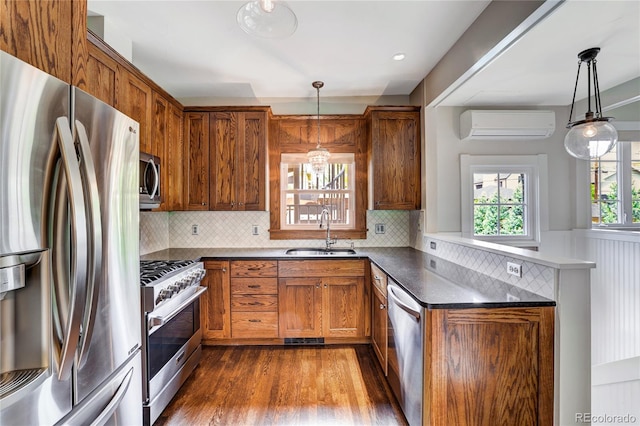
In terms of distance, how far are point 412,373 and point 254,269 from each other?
174cm

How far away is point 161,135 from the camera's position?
→ 2.72 meters

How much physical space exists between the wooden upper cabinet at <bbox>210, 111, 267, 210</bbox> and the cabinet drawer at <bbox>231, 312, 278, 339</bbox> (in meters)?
1.10

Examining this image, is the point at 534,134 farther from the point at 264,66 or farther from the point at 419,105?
the point at 264,66

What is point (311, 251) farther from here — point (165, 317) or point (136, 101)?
point (136, 101)

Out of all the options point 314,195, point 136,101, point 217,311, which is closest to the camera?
point 136,101

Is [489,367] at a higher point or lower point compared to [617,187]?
lower

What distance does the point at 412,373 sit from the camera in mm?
1634

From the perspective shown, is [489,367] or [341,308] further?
[341,308]

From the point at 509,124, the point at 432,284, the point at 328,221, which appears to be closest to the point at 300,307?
the point at 328,221

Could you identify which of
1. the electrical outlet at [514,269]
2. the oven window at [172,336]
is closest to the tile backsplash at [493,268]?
the electrical outlet at [514,269]

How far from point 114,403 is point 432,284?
1.67 meters

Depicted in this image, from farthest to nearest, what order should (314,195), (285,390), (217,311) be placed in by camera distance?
(314,195), (217,311), (285,390)

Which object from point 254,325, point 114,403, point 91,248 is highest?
point 91,248

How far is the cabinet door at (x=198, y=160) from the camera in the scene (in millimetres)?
3164
